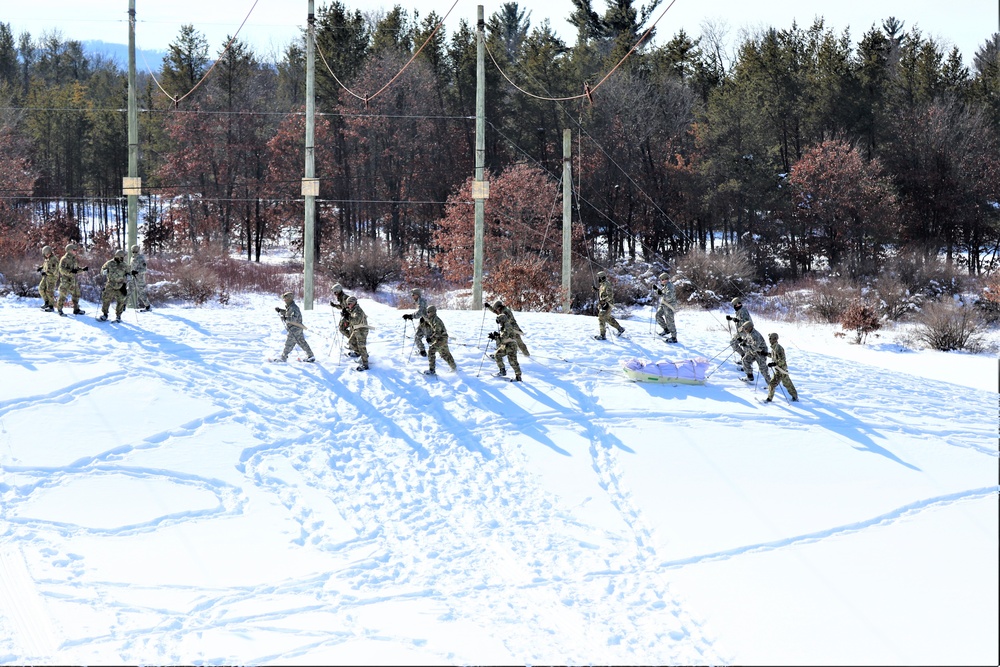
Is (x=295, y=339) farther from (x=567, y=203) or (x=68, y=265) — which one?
(x=567, y=203)

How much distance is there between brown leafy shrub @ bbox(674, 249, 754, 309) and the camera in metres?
34.1

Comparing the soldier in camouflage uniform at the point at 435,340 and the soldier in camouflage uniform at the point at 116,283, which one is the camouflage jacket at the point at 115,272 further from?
the soldier in camouflage uniform at the point at 435,340

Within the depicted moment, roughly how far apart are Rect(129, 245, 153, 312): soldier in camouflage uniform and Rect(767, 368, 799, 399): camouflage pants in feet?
40.0

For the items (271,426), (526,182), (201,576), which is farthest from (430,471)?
(526,182)

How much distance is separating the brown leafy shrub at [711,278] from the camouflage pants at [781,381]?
1743cm

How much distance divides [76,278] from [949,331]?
20650mm

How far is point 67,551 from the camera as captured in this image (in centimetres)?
1080

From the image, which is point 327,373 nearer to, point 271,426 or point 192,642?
point 271,426

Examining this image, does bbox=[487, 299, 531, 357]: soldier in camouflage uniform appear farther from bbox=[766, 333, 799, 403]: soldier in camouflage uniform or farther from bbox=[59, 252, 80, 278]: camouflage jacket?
bbox=[59, 252, 80, 278]: camouflage jacket

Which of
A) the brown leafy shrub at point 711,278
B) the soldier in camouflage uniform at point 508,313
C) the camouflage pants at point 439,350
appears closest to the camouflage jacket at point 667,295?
the soldier in camouflage uniform at point 508,313

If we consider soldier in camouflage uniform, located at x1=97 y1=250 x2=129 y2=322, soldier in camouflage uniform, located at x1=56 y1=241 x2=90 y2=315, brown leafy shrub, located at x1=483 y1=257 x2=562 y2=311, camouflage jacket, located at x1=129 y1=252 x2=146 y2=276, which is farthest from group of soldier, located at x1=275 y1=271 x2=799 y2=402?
brown leafy shrub, located at x1=483 y1=257 x2=562 y2=311

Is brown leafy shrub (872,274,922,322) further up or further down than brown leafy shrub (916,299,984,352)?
further up

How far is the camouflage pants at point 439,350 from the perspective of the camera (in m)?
16.5

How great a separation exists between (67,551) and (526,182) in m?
25.1
